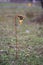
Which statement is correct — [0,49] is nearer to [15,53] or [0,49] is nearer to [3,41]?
[15,53]

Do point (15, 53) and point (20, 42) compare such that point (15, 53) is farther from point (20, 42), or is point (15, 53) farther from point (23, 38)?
point (23, 38)

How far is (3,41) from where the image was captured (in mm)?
6809

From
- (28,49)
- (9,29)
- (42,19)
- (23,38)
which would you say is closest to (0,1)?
(42,19)

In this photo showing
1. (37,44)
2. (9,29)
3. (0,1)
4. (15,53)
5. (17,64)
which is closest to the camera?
(17,64)

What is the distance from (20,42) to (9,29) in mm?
2139

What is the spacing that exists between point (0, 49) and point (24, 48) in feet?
2.29

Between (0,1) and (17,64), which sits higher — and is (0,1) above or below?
below

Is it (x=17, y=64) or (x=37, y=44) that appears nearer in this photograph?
(x=17, y=64)

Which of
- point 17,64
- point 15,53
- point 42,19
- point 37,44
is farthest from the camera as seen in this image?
point 42,19

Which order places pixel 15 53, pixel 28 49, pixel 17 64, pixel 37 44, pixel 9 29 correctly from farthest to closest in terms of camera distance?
pixel 9 29 → pixel 37 44 → pixel 28 49 → pixel 15 53 → pixel 17 64

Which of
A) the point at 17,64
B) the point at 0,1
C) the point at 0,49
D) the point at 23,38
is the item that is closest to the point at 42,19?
the point at 23,38

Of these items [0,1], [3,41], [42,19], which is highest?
[3,41]

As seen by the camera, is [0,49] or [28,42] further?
[28,42]

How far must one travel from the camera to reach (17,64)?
5055 millimetres
